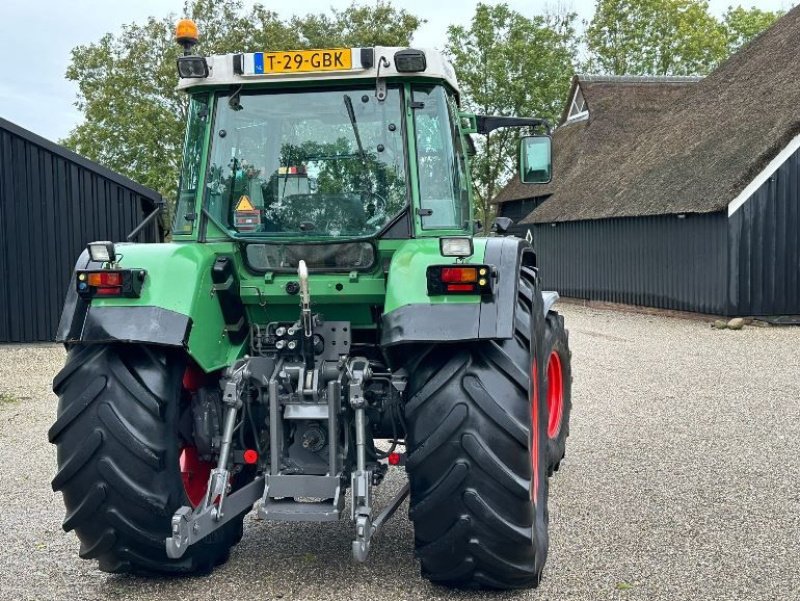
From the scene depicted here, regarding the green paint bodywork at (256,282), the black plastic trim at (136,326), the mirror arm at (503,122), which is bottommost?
the black plastic trim at (136,326)

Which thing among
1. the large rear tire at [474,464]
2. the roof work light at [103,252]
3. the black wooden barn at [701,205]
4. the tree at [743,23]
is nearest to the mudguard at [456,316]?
the large rear tire at [474,464]

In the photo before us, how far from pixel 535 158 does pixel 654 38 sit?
168 feet

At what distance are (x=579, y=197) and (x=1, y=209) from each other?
16.9m

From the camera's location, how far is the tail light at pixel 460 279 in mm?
4004

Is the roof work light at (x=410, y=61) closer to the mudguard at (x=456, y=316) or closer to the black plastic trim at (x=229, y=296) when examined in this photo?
the mudguard at (x=456, y=316)

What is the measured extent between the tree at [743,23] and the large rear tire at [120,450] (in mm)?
60487

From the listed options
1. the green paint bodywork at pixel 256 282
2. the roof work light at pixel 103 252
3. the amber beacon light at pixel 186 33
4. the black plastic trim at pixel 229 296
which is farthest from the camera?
the amber beacon light at pixel 186 33

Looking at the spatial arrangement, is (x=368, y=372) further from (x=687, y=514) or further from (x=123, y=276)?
(x=687, y=514)

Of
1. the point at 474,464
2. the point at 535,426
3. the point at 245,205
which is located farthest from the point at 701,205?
the point at 474,464

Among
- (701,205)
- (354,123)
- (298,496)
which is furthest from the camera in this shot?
(701,205)

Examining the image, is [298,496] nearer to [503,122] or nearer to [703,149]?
[503,122]

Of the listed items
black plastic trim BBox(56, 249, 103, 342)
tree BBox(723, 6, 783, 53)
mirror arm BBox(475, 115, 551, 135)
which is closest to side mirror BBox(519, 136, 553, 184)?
mirror arm BBox(475, 115, 551, 135)

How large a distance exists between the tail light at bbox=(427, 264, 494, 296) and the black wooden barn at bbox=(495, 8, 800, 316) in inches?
607

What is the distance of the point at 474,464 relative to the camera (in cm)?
394
